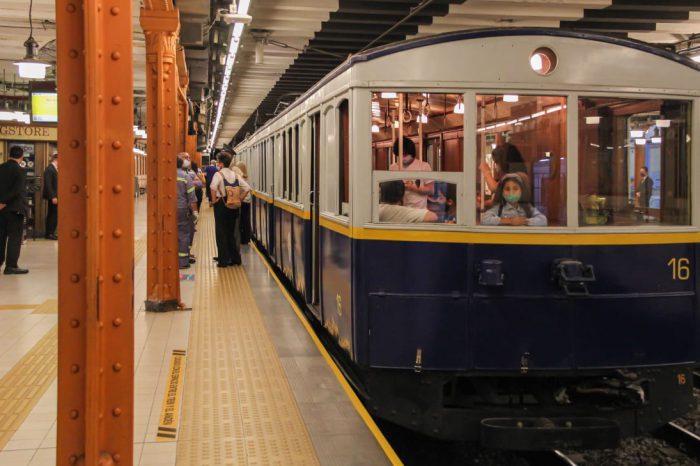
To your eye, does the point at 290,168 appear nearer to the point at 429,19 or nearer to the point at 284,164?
the point at 284,164

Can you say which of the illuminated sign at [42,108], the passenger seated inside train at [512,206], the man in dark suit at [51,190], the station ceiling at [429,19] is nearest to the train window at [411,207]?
the passenger seated inside train at [512,206]

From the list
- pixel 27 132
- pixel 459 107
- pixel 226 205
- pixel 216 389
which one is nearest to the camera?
pixel 459 107

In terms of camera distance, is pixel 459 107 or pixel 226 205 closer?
pixel 459 107

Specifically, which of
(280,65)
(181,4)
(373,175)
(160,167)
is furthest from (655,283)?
(280,65)

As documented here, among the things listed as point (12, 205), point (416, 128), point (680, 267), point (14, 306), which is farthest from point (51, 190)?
point (680, 267)

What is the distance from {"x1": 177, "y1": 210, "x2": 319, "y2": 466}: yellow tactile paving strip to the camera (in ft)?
14.3

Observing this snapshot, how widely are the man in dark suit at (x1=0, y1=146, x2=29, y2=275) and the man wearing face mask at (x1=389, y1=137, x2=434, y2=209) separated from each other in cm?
814

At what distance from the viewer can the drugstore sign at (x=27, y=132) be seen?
16.3 metres

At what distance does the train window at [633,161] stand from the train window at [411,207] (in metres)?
0.82

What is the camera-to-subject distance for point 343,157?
228 inches

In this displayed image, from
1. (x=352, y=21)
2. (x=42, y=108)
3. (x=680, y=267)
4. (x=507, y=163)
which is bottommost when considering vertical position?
(x=680, y=267)

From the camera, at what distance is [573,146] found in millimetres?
4863

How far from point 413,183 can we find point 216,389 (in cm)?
206

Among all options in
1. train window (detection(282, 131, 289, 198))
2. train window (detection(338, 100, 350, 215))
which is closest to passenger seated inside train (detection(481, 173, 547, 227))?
train window (detection(338, 100, 350, 215))
